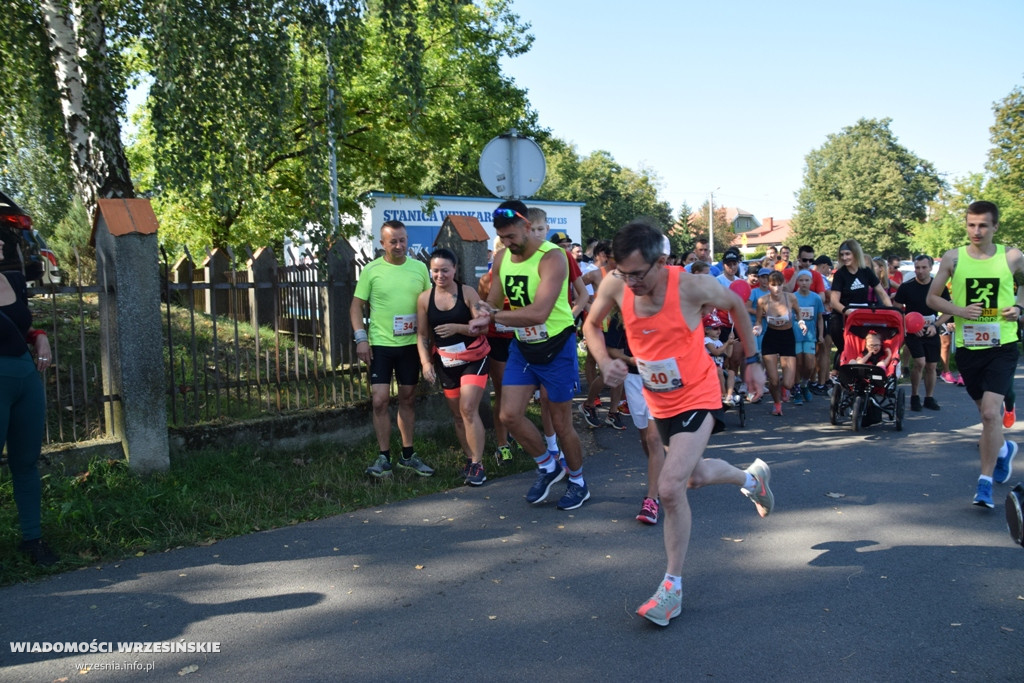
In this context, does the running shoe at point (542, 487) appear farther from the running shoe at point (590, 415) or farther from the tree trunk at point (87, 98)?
the tree trunk at point (87, 98)

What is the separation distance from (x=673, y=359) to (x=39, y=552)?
12.9ft

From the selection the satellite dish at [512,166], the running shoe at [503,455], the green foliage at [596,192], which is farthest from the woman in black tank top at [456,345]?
the green foliage at [596,192]

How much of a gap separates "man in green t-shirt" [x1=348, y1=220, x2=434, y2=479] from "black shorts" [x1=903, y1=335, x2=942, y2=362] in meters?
6.84

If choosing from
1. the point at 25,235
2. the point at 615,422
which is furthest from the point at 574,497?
the point at 25,235

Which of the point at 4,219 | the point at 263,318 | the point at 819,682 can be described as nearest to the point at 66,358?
the point at 263,318

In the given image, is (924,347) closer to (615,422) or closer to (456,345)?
(615,422)

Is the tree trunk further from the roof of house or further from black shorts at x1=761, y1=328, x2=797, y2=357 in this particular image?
the roof of house

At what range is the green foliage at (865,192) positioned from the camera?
6694cm

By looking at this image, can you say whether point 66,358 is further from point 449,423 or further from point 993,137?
point 993,137

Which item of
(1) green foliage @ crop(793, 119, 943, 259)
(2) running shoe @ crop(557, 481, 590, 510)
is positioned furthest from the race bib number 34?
(1) green foliage @ crop(793, 119, 943, 259)

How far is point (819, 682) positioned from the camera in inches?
131

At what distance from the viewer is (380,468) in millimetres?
6855

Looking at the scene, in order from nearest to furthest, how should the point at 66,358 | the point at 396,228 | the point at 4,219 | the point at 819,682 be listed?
the point at 819,682 → the point at 396,228 → the point at 66,358 → the point at 4,219

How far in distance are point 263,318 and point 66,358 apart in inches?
77.8
